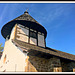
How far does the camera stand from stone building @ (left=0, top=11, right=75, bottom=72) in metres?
5.83

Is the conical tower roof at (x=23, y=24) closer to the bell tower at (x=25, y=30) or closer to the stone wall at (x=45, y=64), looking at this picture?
the bell tower at (x=25, y=30)

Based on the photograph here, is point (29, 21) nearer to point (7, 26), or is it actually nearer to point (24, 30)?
point (24, 30)

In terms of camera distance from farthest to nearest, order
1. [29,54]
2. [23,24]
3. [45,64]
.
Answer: [23,24]
[45,64]
[29,54]

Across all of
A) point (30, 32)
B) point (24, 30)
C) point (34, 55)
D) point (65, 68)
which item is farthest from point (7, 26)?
point (65, 68)

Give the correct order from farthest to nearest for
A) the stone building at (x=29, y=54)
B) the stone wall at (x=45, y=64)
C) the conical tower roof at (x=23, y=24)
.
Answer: the conical tower roof at (x=23, y=24)
the stone wall at (x=45, y=64)
the stone building at (x=29, y=54)

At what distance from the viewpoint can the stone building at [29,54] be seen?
583 centimetres

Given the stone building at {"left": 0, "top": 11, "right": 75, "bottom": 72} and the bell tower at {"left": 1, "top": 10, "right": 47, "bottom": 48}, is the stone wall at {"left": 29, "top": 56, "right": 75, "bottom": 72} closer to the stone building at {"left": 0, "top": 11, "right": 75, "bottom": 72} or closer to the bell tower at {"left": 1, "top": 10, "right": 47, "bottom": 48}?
the stone building at {"left": 0, "top": 11, "right": 75, "bottom": 72}

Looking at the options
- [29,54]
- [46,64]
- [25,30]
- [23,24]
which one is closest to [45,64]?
[46,64]

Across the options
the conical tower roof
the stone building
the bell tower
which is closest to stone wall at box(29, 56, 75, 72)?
the stone building

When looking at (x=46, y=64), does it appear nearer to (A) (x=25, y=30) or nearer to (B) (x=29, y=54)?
(B) (x=29, y=54)

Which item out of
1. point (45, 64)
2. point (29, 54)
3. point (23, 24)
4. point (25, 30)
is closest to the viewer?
point (29, 54)

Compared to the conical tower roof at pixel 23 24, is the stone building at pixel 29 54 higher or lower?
lower

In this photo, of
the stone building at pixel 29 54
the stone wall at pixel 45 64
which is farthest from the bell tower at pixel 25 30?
the stone wall at pixel 45 64

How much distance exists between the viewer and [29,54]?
6059 mm
